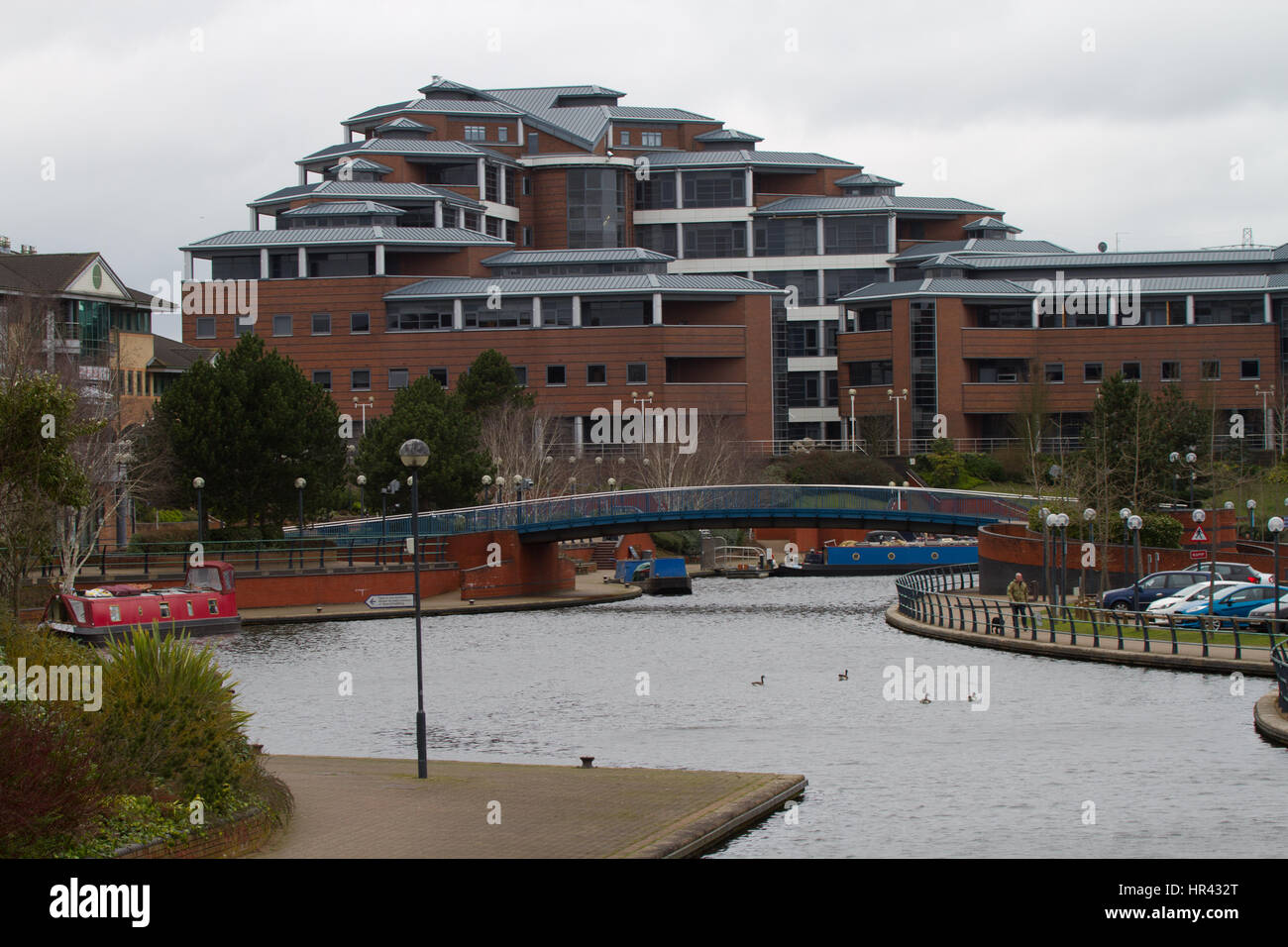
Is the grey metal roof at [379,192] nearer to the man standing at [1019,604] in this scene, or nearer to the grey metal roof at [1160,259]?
the grey metal roof at [1160,259]

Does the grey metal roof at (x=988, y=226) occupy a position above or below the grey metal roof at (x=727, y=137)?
below

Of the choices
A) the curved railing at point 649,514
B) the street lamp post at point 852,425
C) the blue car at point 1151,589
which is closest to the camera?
the blue car at point 1151,589

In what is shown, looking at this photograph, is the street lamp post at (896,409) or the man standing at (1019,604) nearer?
the man standing at (1019,604)

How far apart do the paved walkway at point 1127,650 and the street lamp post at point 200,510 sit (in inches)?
995

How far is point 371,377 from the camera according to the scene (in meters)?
105

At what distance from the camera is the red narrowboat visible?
4597 centimetres

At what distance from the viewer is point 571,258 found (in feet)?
356

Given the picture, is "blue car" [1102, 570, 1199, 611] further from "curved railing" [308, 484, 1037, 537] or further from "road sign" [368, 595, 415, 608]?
"road sign" [368, 595, 415, 608]

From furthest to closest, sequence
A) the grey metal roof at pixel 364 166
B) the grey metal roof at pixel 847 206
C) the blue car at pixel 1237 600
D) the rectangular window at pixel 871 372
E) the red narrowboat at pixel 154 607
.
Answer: the grey metal roof at pixel 847 206, the grey metal roof at pixel 364 166, the rectangular window at pixel 871 372, the red narrowboat at pixel 154 607, the blue car at pixel 1237 600

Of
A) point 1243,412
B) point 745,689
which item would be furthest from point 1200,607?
point 1243,412

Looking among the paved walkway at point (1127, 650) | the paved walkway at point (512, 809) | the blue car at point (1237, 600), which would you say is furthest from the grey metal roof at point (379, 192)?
the paved walkway at point (512, 809)

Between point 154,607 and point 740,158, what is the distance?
86703 millimetres

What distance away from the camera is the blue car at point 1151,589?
47.5 meters

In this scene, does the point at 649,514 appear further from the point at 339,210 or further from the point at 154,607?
the point at 339,210
